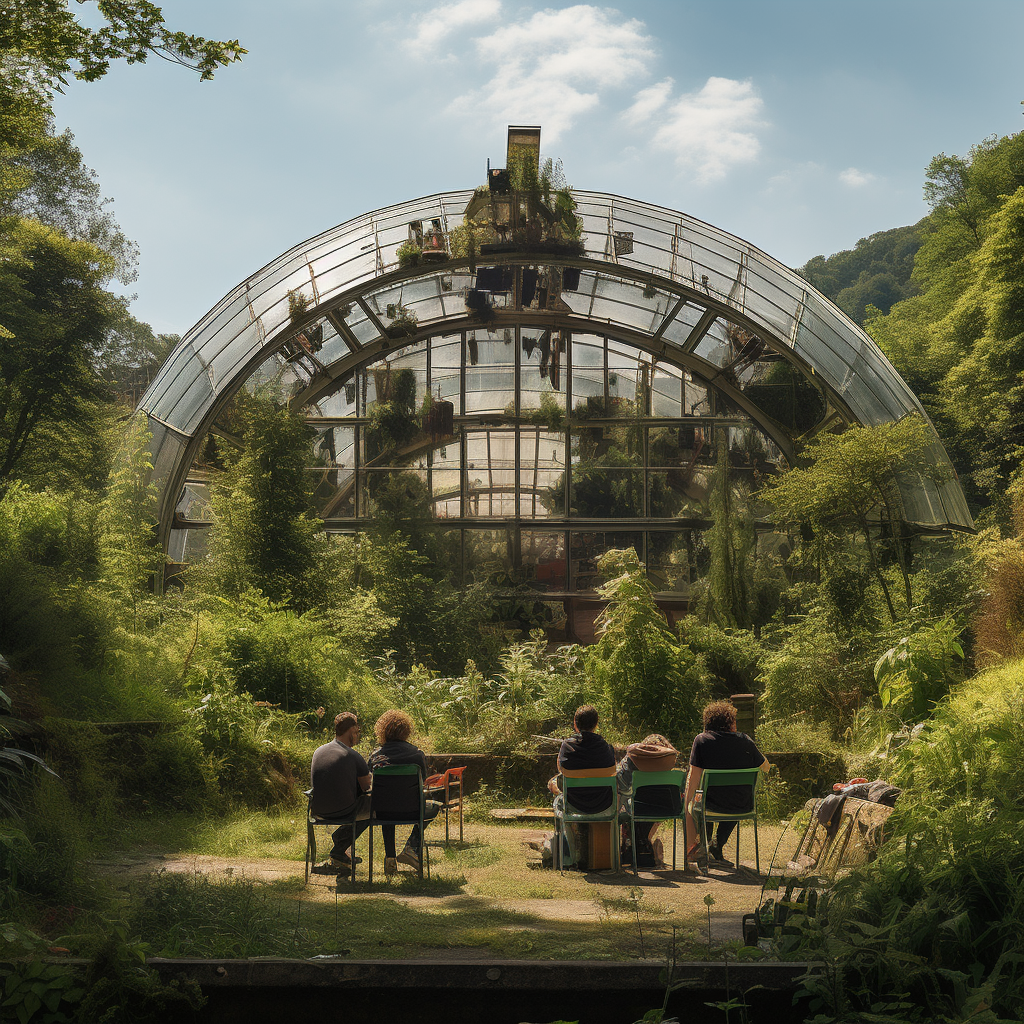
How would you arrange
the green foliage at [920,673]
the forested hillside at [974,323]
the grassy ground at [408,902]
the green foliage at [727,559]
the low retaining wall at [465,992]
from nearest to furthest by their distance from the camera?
the low retaining wall at [465,992], the grassy ground at [408,902], the green foliage at [920,673], the green foliage at [727,559], the forested hillside at [974,323]

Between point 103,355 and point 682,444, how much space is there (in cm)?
1179

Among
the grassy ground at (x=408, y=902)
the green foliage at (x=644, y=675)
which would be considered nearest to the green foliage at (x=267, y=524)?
the green foliage at (x=644, y=675)

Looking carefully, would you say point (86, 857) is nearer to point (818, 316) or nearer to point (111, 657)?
point (111, 657)

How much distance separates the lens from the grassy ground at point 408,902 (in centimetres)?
365

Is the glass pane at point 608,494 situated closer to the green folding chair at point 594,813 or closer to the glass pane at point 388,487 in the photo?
the glass pane at point 388,487

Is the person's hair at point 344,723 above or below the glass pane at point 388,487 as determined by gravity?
below

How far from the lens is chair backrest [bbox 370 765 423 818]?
5574mm

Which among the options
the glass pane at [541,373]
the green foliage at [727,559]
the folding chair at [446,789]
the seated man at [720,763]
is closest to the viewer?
the seated man at [720,763]

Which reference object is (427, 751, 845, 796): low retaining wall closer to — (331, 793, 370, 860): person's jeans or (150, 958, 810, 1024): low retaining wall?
(331, 793, 370, 860): person's jeans

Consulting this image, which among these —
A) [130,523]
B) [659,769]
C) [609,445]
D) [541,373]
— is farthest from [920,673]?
[130,523]

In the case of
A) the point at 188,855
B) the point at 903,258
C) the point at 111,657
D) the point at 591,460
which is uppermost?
the point at 903,258

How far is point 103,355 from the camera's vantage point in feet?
58.2

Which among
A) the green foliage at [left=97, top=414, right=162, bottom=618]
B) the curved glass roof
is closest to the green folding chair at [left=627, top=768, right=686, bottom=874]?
the green foliage at [left=97, top=414, right=162, bottom=618]

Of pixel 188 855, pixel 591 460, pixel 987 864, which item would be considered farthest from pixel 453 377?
pixel 987 864
